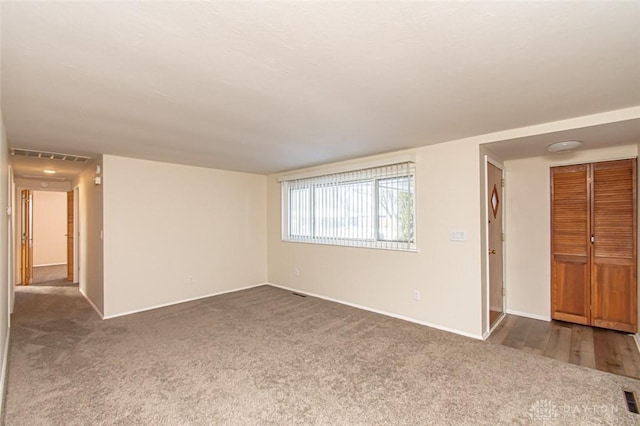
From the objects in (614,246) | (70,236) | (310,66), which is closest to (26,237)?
(70,236)

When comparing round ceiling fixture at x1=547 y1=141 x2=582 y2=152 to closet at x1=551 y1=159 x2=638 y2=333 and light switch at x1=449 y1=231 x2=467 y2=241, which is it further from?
light switch at x1=449 y1=231 x2=467 y2=241

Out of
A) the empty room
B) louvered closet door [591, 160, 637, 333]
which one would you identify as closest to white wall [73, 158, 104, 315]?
the empty room

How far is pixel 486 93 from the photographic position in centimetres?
217

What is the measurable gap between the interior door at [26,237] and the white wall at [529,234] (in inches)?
338

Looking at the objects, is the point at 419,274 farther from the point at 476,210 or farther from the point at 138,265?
the point at 138,265

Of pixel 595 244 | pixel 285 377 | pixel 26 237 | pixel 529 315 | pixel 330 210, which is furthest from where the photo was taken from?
pixel 26 237

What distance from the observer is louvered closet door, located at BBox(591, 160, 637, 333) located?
346 cm

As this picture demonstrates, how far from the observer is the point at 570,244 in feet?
12.6

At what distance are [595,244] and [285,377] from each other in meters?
3.92

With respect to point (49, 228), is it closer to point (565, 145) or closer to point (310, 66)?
point (310, 66)

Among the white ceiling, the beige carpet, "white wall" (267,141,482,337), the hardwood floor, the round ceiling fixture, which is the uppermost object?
the white ceiling

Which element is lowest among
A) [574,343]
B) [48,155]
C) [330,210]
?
[574,343]

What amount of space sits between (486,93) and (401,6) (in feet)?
4.04

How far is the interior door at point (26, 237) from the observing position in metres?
6.04
